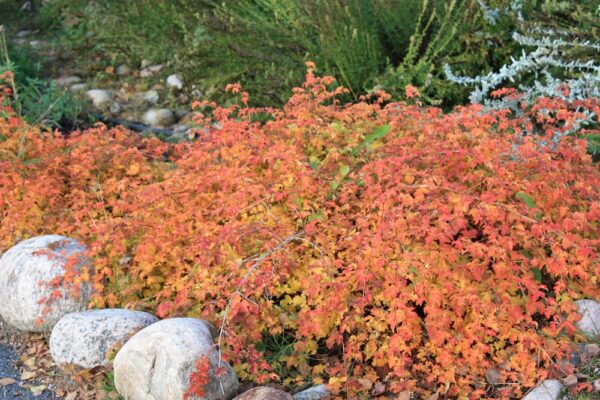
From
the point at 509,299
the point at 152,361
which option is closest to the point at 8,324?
the point at 152,361

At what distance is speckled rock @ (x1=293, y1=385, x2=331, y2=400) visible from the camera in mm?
2590

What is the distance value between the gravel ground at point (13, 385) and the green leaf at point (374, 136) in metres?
A: 1.62

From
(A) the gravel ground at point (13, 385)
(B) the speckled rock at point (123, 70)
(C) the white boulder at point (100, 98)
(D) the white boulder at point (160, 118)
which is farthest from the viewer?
(B) the speckled rock at point (123, 70)

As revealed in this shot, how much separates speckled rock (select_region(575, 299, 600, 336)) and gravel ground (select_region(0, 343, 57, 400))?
2.02 metres

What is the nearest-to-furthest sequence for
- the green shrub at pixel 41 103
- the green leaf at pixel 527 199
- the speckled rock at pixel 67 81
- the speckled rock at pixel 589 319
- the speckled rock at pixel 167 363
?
the speckled rock at pixel 167 363, the speckled rock at pixel 589 319, the green leaf at pixel 527 199, the green shrub at pixel 41 103, the speckled rock at pixel 67 81

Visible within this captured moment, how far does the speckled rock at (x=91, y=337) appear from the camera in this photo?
2859 mm

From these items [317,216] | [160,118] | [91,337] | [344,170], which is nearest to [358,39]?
[344,170]

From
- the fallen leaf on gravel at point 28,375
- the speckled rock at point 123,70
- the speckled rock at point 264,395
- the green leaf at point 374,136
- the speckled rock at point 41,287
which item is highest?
the green leaf at point 374,136

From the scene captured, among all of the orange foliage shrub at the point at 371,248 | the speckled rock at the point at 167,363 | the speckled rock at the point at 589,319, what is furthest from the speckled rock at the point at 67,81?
the speckled rock at the point at 589,319

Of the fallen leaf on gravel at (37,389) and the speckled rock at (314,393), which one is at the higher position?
the speckled rock at (314,393)

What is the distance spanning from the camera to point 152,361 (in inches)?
102

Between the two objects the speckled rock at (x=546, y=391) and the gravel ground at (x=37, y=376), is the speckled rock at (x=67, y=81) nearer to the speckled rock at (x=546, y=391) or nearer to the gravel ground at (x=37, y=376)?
the gravel ground at (x=37, y=376)

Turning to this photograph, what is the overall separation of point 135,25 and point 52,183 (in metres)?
2.49

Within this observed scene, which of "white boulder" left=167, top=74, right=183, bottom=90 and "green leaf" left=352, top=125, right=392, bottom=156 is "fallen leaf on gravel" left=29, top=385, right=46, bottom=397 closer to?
"green leaf" left=352, top=125, right=392, bottom=156
